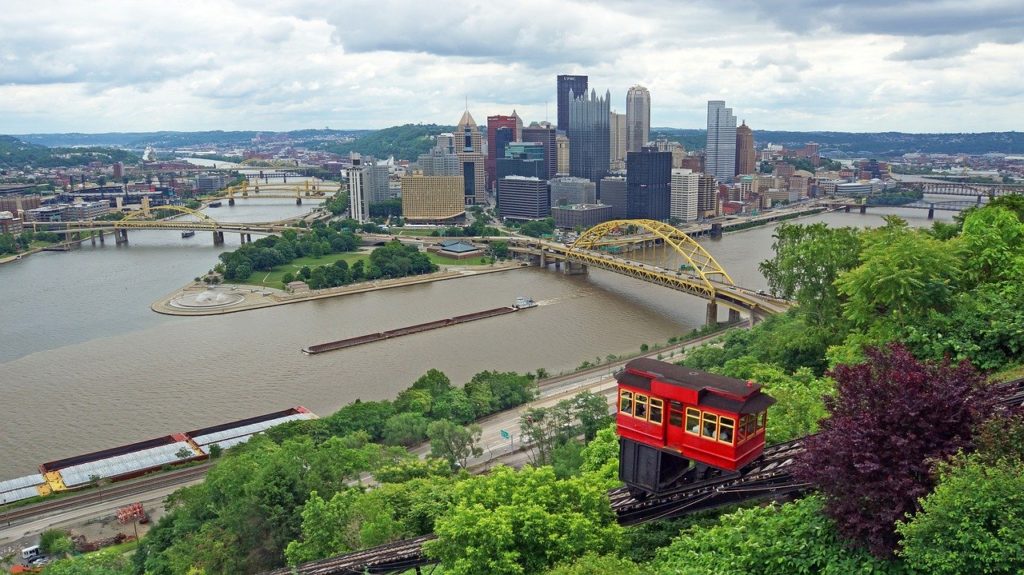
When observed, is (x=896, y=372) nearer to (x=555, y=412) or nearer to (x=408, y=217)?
(x=555, y=412)

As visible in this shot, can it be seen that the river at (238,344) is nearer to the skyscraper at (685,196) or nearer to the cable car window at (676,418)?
→ the cable car window at (676,418)

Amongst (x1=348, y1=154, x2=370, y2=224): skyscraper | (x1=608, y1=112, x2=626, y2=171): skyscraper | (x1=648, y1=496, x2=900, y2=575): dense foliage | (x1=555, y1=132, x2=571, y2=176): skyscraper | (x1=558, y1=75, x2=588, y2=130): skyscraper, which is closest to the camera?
(x1=648, y1=496, x2=900, y2=575): dense foliage

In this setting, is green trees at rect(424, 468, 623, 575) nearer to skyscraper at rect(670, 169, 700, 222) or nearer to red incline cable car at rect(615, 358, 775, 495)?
red incline cable car at rect(615, 358, 775, 495)

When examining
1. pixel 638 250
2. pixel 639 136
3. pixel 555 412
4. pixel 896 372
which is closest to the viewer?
pixel 896 372

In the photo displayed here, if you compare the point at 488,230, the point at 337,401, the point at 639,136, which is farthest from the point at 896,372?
the point at 639,136

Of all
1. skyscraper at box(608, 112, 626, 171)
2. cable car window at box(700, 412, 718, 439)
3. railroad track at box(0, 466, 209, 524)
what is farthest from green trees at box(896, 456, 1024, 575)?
skyscraper at box(608, 112, 626, 171)

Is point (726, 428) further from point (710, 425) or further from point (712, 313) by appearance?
point (712, 313)
